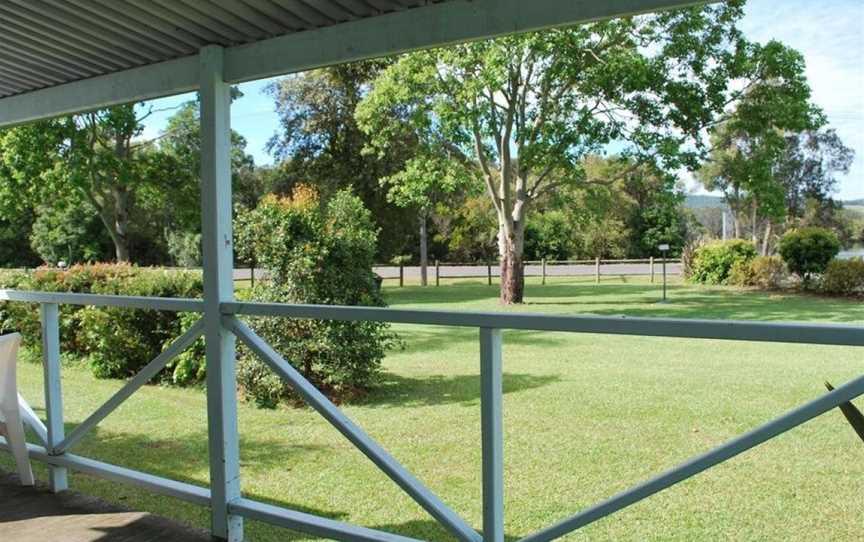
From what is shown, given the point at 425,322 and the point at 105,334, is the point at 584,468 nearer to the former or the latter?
the point at 425,322

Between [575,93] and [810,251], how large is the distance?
7126 mm

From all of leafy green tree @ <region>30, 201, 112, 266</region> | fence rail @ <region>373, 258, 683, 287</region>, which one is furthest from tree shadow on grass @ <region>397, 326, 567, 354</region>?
leafy green tree @ <region>30, 201, 112, 266</region>

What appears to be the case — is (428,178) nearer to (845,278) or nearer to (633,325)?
(845,278)

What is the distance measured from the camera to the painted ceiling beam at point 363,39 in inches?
74.2

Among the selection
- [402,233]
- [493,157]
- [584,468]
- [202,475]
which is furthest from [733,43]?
[202,475]

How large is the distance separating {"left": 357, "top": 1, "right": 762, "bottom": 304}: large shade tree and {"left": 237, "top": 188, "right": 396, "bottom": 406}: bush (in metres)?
10.9

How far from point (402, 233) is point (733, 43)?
512 inches

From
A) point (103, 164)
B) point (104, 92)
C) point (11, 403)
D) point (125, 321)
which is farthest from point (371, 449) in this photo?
point (103, 164)

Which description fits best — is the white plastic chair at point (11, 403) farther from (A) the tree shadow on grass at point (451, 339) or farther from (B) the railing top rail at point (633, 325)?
(A) the tree shadow on grass at point (451, 339)

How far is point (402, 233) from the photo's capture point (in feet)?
85.1

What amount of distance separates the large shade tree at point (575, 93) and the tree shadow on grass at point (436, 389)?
→ 31.9 feet

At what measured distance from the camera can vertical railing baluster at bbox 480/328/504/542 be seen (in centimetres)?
193

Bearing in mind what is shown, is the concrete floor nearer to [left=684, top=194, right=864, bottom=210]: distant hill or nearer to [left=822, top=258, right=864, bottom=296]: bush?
[left=822, top=258, right=864, bottom=296]: bush

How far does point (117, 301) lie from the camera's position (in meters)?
2.93
